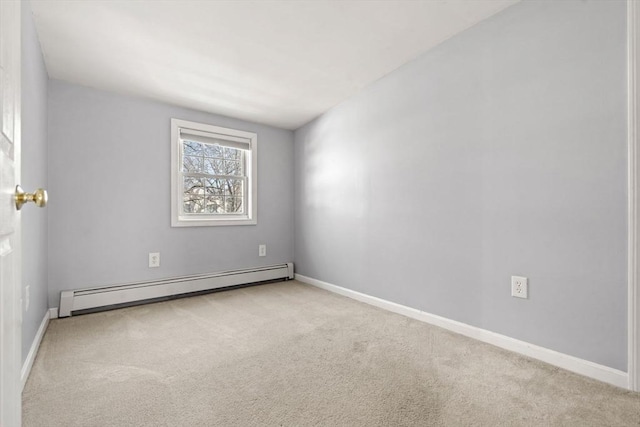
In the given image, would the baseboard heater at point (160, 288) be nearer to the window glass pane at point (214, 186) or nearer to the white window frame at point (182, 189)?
the white window frame at point (182, 189)

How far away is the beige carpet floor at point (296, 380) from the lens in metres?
1.25

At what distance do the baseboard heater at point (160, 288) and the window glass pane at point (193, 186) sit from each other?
0.92 m

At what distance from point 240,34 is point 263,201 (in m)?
2.03

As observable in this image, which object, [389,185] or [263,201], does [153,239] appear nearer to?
[263,201]

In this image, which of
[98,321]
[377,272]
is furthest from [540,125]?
[98,321]

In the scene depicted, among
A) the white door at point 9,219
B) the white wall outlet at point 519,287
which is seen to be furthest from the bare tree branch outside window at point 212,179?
the white wall outlet at point 519,287

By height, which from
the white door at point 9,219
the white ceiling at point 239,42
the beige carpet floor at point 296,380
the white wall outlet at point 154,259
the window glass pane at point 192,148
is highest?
the white ceiling at point 239,42

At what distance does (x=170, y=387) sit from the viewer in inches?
57.7

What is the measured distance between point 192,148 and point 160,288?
5.00ft

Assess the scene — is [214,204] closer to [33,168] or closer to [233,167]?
[233,167]

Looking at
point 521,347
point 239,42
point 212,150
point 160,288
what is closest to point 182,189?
point 212,150

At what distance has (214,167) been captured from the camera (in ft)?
11.5

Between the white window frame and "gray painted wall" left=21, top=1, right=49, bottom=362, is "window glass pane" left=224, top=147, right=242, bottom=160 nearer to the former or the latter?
the white window frame

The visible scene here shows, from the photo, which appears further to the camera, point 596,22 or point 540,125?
point 540,125
